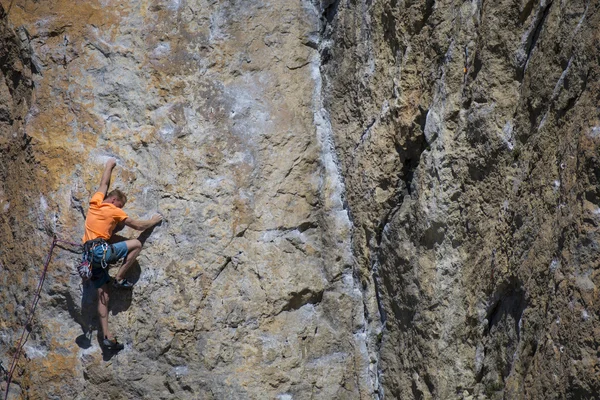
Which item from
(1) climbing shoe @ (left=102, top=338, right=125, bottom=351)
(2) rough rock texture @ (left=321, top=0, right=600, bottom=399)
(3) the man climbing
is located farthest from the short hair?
(2) rough rock texture @ (left=321, top=0, right=600, bottom=399)

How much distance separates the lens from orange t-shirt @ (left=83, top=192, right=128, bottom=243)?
5.99m

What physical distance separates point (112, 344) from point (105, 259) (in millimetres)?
701

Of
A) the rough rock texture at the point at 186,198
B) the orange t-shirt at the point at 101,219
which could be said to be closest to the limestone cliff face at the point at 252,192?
the rough rock texture at the point at 186,198

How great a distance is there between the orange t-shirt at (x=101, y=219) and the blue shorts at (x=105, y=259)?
119mm

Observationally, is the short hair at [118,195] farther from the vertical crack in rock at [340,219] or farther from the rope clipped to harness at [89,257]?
the vertical crack in rock at [340,219]

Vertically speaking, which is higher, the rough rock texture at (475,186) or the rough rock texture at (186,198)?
the rough rock texture at (475,186)

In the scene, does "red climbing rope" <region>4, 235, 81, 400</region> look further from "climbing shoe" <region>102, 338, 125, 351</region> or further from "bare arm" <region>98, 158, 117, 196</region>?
"climbing shoe" <region>102, 338, 125, 351</region>

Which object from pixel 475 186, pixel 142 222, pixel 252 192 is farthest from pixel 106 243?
pixel 475 186

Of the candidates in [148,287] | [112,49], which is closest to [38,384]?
[148,287]

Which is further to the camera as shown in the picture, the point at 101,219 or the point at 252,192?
the point at 252,192

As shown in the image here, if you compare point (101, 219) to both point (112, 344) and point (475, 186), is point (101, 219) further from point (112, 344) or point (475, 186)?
point (475, 186)

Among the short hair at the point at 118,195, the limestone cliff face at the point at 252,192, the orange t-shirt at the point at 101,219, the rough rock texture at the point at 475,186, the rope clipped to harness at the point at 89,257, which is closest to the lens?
the rough rock texture at the point at 475,186

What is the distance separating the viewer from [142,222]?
618 cm

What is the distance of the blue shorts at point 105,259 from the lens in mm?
5895
